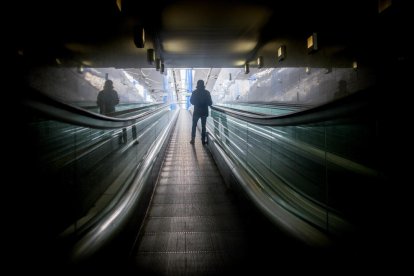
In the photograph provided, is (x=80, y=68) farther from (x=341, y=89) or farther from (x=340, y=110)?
(x=341, y=89)

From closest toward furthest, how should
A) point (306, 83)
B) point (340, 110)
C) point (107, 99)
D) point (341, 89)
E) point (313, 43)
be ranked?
point (340, 110) → point (107, 99) → point (341, 89) → point (313, 43) → point (306, 83)

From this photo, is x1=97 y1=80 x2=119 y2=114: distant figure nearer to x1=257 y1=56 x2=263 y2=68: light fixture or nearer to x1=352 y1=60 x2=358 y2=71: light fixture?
x1=352 y1=60 x2=358 y2=71: light fixture

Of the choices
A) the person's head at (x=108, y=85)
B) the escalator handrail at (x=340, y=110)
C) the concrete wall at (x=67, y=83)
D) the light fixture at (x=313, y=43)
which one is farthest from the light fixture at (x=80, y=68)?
the light fixture at (x=313, y=43)

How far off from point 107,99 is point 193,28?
10.0 ft

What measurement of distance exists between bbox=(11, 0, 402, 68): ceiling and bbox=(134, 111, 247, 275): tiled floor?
1.84 meters

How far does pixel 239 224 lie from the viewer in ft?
8.48

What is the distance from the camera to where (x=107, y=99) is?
3982 mm

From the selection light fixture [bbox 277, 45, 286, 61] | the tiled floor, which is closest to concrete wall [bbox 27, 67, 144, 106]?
the tiled floor

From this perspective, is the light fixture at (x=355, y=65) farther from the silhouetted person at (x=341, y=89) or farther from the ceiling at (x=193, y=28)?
the silhouetted person at (x=341, y=89)

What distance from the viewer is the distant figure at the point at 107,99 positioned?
12.4 feet

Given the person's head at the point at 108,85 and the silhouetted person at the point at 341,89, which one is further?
the silhouetted person at the point at 341,89

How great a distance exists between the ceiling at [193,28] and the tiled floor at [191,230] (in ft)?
6.04

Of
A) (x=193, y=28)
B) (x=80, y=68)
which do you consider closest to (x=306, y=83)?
(x=193, y=28)

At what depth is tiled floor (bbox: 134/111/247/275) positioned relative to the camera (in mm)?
1925
